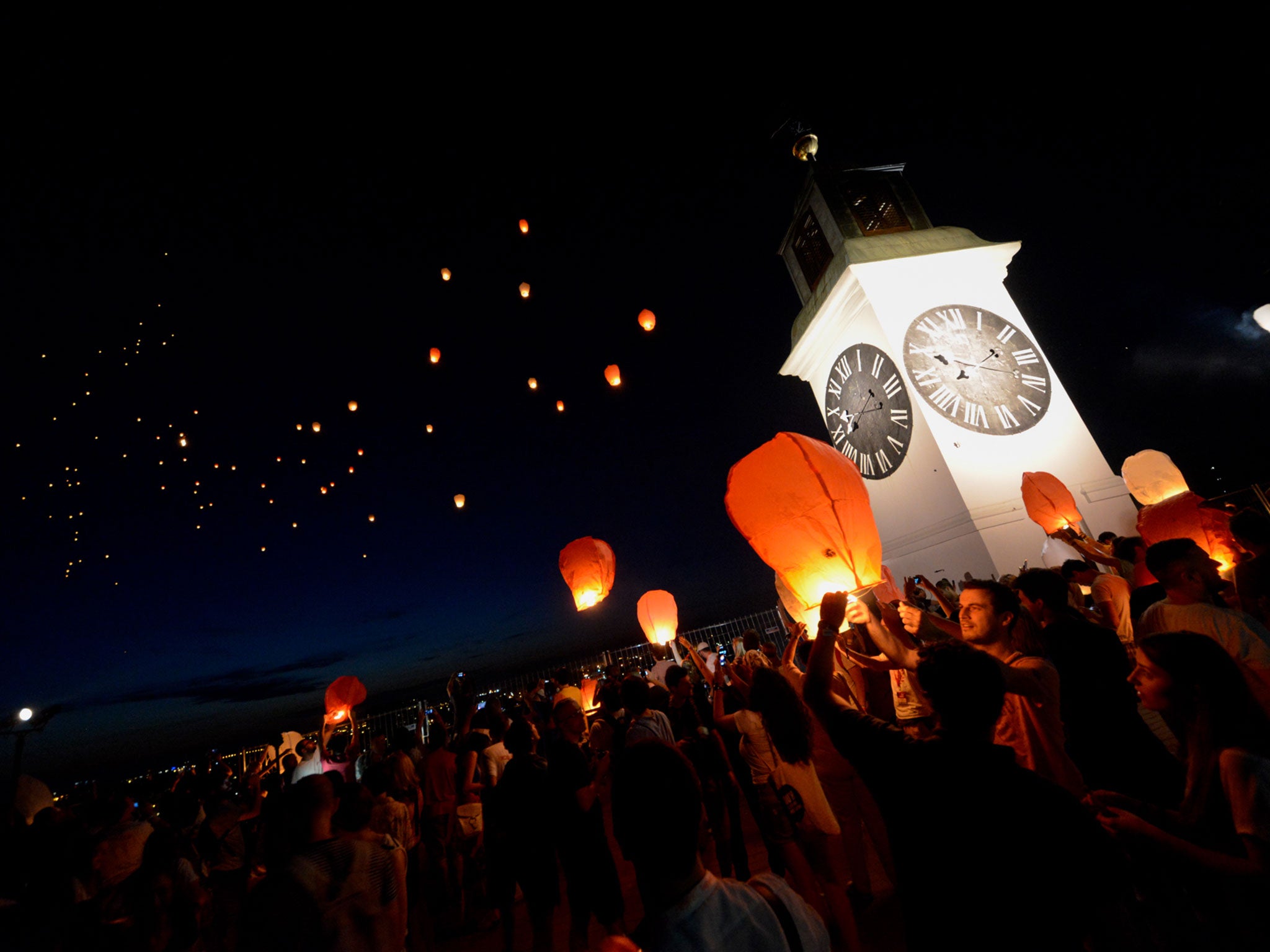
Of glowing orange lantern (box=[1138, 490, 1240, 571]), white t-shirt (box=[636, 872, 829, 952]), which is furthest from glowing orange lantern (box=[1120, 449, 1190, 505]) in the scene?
white t-shirt (box=[636, 872, 829, 952])

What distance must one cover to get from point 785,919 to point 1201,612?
2.93m

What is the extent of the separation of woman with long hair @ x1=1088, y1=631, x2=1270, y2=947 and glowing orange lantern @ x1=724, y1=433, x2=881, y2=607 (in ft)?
4.47

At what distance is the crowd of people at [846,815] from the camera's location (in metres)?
1.50

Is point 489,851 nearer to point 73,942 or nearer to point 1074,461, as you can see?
point 73,942

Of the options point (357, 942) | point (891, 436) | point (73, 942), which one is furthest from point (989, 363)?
point (73, 942)

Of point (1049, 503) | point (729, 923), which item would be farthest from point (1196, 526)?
point (729, 923)

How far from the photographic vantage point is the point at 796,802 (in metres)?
3.59

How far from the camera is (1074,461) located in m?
12.1

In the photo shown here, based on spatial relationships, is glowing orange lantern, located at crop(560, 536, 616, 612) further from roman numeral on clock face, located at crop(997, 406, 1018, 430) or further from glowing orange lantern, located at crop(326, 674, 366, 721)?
roman numeral on clock face, located at crop(997, 406, 1018, 430)

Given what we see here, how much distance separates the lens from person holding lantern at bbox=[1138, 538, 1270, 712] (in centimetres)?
262

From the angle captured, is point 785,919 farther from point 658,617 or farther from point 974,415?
point 974,415

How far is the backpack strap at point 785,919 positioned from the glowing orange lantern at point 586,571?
7.52 m

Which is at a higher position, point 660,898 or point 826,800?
point 660,898

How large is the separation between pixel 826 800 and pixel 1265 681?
234 centimetres
